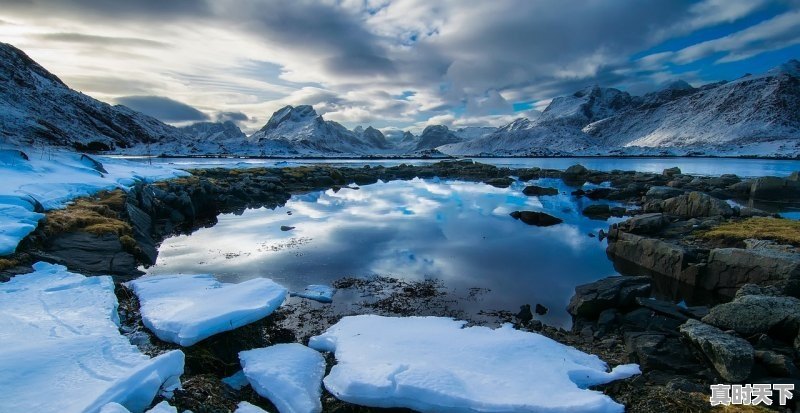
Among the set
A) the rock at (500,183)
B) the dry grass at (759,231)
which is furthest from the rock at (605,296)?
the rock at (500,183)

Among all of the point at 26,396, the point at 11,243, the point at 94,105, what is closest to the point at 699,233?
the point at 26,396

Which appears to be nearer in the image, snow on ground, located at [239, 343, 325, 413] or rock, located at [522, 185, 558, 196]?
Answer: snow on ground, located at [239, 343, 325, 413]

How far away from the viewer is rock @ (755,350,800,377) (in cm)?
774

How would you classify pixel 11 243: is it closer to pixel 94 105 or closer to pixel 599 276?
pixel 599 276

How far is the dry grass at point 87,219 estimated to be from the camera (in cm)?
1512

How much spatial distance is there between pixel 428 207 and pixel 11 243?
27513 millimetres

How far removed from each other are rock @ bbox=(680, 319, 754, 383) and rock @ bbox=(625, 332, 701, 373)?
36 cm

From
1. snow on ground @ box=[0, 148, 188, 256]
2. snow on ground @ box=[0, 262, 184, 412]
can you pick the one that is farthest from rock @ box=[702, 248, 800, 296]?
snow on ground @ box=[0, 148, 188, 256]

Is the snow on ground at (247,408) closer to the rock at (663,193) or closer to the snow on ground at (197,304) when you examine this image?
the snow on ground at (197,304)

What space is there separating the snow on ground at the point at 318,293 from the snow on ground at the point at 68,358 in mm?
5509

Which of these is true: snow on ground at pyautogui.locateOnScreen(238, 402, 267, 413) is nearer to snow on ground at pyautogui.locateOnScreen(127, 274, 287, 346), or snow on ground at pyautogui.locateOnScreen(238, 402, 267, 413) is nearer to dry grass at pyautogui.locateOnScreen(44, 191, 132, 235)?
snow on ground at pyautogui.locateOnScreen(127, 274, 287, 346)

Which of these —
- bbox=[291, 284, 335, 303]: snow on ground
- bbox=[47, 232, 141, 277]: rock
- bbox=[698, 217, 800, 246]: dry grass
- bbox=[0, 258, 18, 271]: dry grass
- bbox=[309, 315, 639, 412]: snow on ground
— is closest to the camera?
bbox=[309, 315, 639, 412]: snow on ground

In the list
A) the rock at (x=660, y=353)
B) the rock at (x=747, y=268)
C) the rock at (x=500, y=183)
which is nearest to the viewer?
the rock at (x=660, y=353)

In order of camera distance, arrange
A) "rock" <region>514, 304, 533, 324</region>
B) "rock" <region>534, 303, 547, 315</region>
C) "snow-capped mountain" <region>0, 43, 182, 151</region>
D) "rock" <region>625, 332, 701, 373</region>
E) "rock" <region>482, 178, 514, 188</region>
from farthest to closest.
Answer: "snow-capped mountain" <region>0, 43, 182, 151</region> < "rock" <region>482, 178, 514, 188</region> < "rock" <region>534, 303, 547, 315</region> < "rock" <region>514, 304, 533, 324</region> < "rock" <region>625, 332, 701, 373</region>
